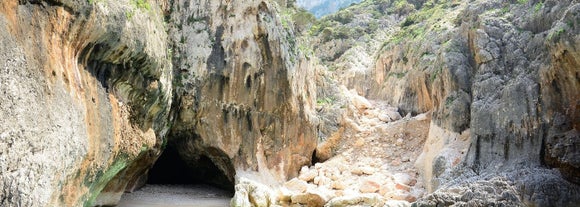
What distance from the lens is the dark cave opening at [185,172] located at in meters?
18.8

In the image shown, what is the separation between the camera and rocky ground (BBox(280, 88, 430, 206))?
15078 millimetres

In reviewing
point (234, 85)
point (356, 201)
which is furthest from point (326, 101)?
point (356, 201)

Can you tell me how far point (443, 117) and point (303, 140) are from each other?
18.1ft

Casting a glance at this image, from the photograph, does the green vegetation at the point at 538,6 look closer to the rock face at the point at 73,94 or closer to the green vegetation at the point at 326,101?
the green vegetation at the point at 326,101

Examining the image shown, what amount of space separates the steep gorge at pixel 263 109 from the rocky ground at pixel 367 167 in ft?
0.26

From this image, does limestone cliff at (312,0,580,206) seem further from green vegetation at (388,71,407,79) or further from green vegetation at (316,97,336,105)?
green vegetation at (388,71,407,79)

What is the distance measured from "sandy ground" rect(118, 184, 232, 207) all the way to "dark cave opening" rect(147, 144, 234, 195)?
15.5 inches

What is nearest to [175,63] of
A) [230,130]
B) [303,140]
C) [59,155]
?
[230,130]

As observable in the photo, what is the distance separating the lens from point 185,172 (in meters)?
20.6

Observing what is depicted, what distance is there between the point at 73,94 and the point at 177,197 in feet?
28.4

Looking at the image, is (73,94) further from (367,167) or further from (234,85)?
(367,167)

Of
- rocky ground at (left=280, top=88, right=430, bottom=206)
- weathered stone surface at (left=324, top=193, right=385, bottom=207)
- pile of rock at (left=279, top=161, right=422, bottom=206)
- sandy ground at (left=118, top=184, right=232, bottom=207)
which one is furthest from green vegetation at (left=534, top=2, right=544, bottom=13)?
sandy ground at (left=118, top=184, right=232, bottom=207)

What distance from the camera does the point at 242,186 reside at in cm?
1520

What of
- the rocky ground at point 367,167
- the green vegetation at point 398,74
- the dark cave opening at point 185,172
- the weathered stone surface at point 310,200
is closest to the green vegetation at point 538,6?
the rocky ground at point 367,167
